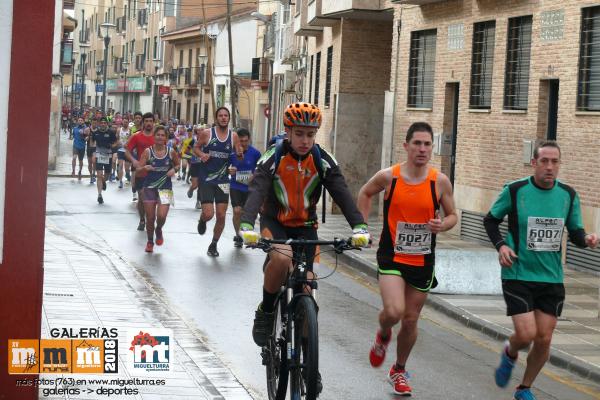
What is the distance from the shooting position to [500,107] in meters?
22.2

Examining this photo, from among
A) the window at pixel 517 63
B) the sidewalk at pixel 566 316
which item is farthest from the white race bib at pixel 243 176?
the window at pixel 517 63

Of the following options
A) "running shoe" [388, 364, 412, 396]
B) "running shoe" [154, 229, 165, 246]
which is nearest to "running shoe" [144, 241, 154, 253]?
"running shoe" [154, 229, 165, 246]

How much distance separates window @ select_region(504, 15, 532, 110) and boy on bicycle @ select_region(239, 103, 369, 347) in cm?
1369

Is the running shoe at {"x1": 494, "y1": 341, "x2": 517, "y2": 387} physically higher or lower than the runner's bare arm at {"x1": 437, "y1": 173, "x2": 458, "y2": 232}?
lower

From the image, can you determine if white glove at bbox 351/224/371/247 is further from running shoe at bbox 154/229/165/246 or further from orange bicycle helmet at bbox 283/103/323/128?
running shoe at bbox 154/229/165/246

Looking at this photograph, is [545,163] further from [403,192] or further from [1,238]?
[1,238]

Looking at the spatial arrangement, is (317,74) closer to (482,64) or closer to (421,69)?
(421,69)

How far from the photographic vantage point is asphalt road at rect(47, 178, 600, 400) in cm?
930

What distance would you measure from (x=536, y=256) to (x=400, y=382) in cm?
131

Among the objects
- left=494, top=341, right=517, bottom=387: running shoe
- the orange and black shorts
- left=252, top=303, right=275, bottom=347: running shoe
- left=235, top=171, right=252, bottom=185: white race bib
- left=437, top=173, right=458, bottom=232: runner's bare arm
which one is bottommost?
left=494, top=341, right=517, bottom=387: running shoe

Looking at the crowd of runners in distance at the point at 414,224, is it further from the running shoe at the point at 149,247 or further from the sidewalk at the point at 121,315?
the running shoe at the point at 149,247

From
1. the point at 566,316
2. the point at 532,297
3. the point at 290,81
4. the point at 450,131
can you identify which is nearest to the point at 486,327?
the point at 566,316

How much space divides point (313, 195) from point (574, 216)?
6.25ft

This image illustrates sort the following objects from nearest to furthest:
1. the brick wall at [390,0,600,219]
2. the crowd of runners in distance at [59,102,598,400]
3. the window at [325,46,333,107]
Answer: the crowd of runners in distance at [59,102,598,400] → the brick wall at [390,0,600,219] → the window at [325,46,333,107]
